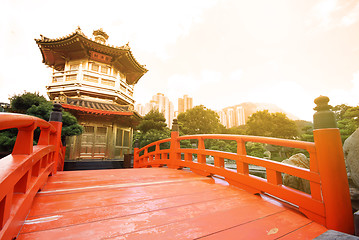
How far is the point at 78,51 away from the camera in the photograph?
1098 centimetres

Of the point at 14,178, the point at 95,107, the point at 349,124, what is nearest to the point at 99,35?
the point at 95,107

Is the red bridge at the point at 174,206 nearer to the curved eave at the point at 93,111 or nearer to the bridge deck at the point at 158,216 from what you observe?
the bridge deck at the point at 158,216

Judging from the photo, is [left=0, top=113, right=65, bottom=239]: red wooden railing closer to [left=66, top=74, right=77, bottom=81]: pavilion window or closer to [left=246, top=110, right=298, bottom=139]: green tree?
[left=66, top=74, right=77, bottom=81]: pavilion window

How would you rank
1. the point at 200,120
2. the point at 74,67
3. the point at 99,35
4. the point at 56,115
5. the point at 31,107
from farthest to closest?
1. the point at 200,120
2. the point at 99,35
3. the point at 74,67
4. the point at 31,107
5. the point at 56,115

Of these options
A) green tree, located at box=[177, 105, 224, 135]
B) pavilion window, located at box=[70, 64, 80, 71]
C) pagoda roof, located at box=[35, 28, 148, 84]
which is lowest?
green tree, located at box=[177, 105, 224, 135]

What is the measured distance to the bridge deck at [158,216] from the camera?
3.48ft

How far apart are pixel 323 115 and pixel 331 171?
19.4 inches

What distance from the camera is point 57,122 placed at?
2.86 meters

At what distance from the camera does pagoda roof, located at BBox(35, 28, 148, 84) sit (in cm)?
1012

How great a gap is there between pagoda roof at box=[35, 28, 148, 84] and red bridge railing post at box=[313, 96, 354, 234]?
1200cm

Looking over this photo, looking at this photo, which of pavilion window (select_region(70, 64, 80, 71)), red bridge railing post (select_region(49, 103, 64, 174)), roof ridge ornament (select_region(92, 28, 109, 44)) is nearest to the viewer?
red bridge railing post (select_region(49, 103, 64, 174))

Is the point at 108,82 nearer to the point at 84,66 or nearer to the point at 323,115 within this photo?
the point at 84,66

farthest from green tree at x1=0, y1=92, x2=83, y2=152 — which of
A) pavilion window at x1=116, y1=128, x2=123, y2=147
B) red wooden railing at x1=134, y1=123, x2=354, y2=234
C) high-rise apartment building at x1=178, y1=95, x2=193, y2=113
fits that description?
high-rise apartment building at x1=178, y1=95, x2=193, y2=113

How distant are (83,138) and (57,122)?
7833 millimetres
